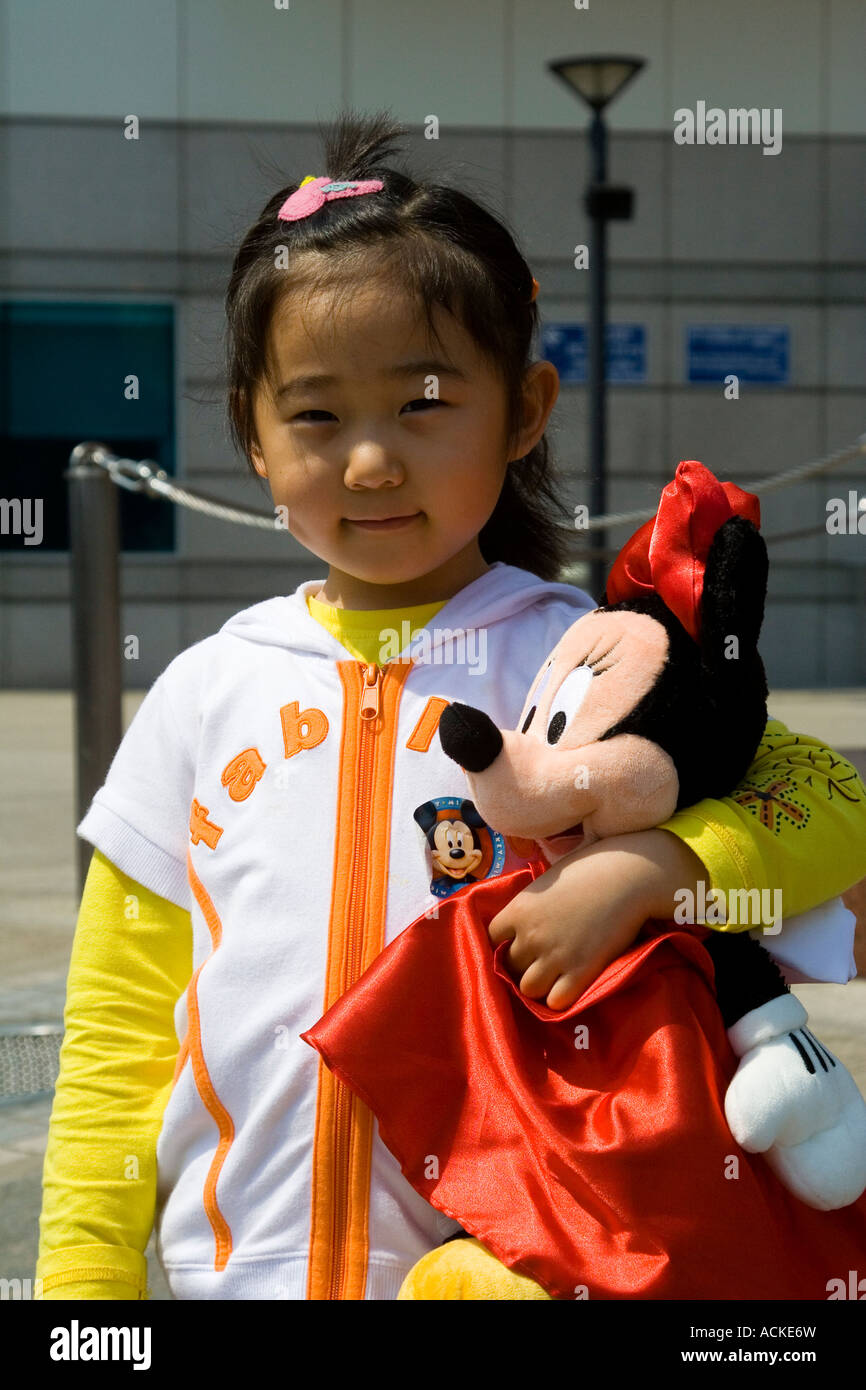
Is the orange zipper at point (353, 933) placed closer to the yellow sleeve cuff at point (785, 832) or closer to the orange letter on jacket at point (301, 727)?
the orange letter on jacket at point (301, 727)

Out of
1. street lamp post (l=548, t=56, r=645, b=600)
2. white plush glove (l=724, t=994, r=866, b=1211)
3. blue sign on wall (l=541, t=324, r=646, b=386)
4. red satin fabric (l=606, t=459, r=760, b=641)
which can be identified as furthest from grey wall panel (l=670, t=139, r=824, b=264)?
white plush glove (l=724, t=994, r=866, b=1211)

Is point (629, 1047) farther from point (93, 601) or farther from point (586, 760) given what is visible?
point (93, 601)

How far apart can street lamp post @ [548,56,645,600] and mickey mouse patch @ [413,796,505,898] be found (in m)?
8.71

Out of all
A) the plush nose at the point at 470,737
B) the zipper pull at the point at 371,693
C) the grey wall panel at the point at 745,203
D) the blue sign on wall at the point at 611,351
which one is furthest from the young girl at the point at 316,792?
the grey wall panel at the point at 745,203

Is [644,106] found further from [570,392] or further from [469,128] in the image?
[570,392]

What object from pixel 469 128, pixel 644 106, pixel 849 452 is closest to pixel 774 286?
pixel 644 106

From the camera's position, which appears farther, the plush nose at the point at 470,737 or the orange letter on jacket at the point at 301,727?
the orange letter on jacket at the point at 301,727

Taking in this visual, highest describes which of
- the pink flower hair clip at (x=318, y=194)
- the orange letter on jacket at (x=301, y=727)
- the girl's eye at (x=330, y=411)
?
the pink flower hair clip at (x=318, y=194)

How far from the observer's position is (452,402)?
1.50 m

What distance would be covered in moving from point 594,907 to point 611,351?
44.9 feet

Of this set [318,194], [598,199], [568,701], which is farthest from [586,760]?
[598,199]

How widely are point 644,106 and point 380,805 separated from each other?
1360 cm

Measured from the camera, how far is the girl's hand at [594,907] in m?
1.30

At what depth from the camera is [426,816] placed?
1482mm
